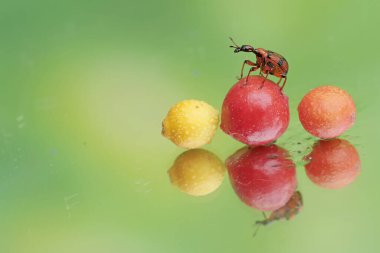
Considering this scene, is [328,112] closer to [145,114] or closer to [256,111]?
[256,111]

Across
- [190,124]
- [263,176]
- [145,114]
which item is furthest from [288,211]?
[145,114]

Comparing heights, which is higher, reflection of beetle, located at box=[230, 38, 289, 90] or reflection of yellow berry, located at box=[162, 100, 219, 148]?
reflection of beetle, located at box=[230, 38, 289, 90]

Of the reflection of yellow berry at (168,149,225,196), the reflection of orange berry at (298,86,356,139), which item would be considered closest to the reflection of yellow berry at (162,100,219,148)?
the reflection of yellow berry at (168,149,225,196)

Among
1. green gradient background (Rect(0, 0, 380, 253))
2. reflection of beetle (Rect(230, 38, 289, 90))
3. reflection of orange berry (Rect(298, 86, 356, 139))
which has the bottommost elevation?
green gradient background (Rect(0, 0, 380, 253))

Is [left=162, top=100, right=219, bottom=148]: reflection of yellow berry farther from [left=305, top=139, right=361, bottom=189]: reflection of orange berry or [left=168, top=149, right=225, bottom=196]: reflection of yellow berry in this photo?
[left=305, top=139, right=361, bottom=189]: reflection of orange berry

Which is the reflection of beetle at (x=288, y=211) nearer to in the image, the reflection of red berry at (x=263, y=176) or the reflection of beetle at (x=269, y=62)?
the reflection of red berry at (x=263, y=176)

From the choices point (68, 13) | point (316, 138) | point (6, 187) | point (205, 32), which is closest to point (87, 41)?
point (68, 13)

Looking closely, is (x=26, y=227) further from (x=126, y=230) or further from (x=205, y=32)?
(x=205, y=32)
